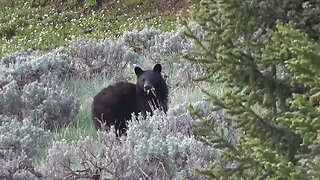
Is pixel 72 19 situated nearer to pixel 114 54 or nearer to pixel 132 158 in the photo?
pixel 114 54

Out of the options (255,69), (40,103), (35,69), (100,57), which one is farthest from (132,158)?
(100,57)

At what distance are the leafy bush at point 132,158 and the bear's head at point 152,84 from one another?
6.15 feet

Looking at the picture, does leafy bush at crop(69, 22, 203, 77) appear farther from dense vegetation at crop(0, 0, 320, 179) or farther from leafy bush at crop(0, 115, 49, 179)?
leafy bush at crop(0, 115, 49, 179)

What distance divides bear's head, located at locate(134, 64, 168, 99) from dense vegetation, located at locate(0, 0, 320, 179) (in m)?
0.20

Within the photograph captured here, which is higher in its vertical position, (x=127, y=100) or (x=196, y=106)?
(x=196, y=106)

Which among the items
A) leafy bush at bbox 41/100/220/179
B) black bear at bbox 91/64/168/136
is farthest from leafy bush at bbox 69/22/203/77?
leafy bush at bbox 41/100/220/179

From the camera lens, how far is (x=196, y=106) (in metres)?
6.59

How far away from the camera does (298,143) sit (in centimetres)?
332

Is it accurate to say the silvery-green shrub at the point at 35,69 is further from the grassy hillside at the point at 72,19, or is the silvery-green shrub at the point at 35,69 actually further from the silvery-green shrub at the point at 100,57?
the grassy hillside at the point at 72,19

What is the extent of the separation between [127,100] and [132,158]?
2475 millimetres

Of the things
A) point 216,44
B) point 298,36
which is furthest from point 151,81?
point 298,36

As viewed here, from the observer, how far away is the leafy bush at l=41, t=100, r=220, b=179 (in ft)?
18.0

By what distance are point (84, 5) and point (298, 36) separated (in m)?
22.3

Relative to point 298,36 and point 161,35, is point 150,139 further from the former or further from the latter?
point 161,35
